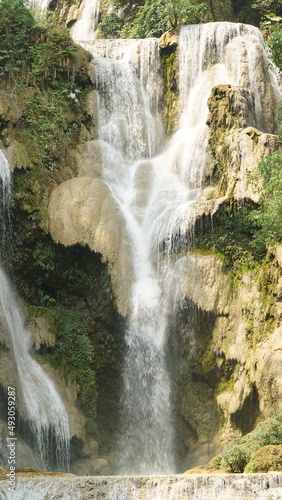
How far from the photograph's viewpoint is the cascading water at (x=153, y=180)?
657 inches

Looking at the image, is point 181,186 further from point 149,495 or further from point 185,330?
point 149,495

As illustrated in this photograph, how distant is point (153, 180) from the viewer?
21.5 meters

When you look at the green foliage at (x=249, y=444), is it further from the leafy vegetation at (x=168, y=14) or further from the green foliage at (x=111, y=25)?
the green foliage at (x=111, y=25)

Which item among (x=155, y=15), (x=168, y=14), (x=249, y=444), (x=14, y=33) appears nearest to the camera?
(x=249, y=444)

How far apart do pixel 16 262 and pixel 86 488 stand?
30.8 ft

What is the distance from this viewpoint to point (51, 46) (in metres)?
22.2

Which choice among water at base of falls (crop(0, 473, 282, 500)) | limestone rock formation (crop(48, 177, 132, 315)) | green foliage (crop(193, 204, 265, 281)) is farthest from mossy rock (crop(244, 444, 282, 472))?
limestone rock formation (crop(48, 177, 132, 315))

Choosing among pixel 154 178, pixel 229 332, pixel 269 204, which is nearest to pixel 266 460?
pixel 229 332

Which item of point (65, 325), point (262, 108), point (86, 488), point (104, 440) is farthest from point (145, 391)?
point (262, 108)

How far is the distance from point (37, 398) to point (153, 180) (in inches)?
395

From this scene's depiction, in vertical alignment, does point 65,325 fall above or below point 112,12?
below

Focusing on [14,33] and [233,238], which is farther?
[14,33]

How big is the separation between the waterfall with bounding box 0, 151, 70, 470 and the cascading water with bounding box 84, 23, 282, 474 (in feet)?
7.75

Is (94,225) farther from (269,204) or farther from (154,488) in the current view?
(154,488)
